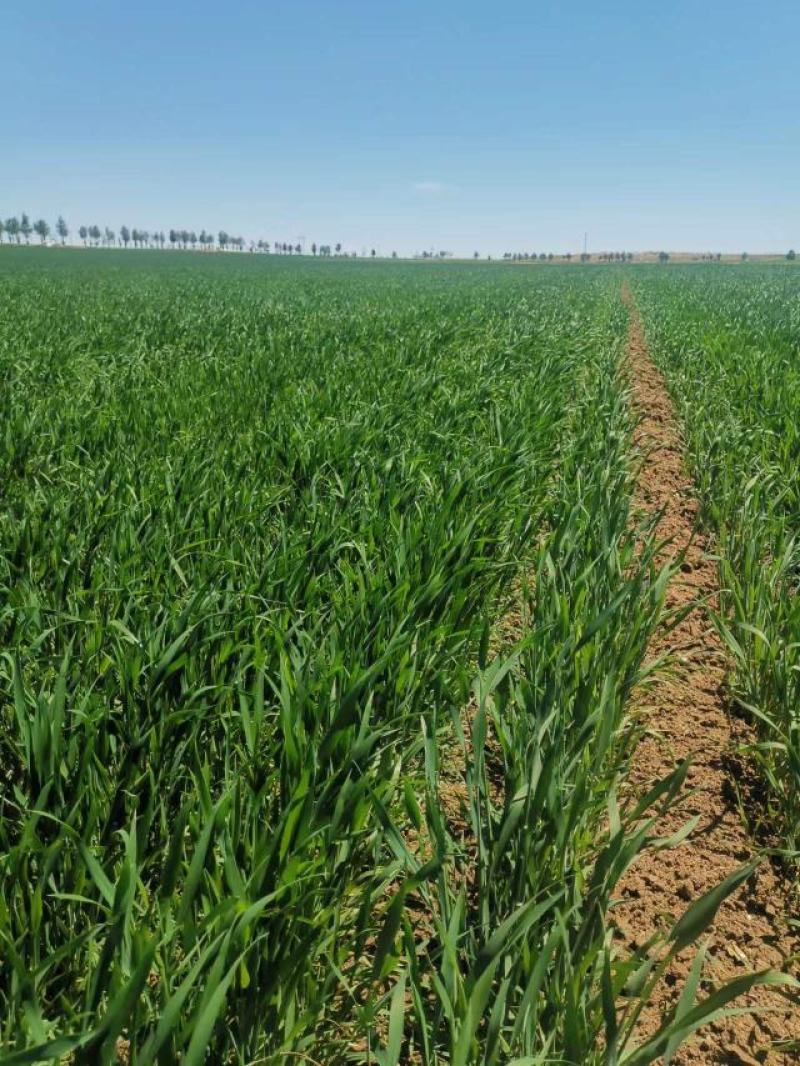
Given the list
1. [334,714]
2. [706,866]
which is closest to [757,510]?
[706,866]

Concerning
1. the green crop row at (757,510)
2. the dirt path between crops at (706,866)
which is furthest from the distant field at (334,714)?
the dirt path between crops at (706,866)

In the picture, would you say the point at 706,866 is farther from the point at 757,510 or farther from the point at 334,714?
the point at 757,510

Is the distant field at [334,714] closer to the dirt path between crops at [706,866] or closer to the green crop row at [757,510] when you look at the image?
the green crop row at [757,510]

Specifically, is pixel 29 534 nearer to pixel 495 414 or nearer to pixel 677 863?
pixel 677 863

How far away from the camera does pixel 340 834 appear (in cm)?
181

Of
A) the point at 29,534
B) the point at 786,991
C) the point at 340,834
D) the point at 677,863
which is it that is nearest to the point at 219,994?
A: the point at 340,834

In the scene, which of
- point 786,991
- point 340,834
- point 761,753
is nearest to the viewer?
point 340,834

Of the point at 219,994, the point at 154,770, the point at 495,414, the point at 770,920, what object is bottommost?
the point at 770,920

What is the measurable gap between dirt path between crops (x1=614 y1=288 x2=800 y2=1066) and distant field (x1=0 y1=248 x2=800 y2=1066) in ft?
0.53

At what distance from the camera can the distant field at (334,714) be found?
147cm

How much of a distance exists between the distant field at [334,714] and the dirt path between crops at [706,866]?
16cm

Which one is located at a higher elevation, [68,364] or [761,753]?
[68,364]

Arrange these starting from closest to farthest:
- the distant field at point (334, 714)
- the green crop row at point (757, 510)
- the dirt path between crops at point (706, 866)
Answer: the distant field at point (334, 714) → the dirt path between crops at point (706, 866) → the green crop row at point (757, 510)

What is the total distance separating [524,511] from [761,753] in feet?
5.45
